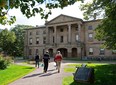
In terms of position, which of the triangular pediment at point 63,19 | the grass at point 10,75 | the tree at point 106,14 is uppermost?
the triangular pediment at point 63,19

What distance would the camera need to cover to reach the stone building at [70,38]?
173 ft

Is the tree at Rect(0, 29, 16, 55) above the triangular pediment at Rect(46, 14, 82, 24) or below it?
below

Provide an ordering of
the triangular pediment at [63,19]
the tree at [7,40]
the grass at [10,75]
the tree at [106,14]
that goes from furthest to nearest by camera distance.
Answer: the tree at [7,40] → the triangular pediment at [63,19] → the tree at [106,14] → the grass at [10,75]

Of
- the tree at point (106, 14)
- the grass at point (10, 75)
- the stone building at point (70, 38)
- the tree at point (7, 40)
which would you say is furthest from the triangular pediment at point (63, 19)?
the grass at point (10, 75)

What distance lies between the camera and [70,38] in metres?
55.5

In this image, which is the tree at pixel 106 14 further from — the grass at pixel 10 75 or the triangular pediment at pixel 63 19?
the triangular pediment at pixel 63 19

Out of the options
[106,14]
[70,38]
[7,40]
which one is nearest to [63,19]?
[70,38]

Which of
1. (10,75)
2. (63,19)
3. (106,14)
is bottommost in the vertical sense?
(10,75)

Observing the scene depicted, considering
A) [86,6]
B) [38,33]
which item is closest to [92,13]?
[86,6]

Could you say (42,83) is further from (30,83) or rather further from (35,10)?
(35,10)

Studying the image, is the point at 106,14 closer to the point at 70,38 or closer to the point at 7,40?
the point at 70,38

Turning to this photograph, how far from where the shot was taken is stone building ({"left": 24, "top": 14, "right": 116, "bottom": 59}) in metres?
52.9

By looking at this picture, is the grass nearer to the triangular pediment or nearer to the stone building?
the stone building

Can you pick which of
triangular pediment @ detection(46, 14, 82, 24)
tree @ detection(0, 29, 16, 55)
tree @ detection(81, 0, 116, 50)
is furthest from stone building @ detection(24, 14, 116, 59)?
tree @ detection(81, 0, 116, 50)
